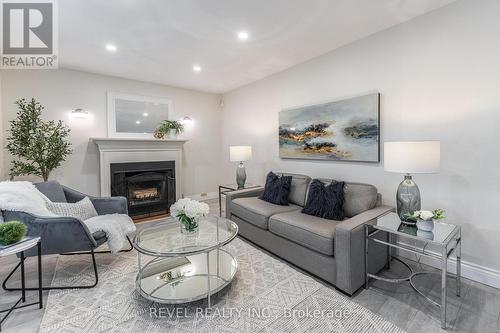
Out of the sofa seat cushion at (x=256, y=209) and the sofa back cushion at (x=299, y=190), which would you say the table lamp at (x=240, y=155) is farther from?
the sofa back cushion at (x=299, y=190)

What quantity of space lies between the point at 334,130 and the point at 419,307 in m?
2.12

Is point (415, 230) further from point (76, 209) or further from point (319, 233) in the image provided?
point (76, 209)

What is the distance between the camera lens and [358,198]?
8.50 feet

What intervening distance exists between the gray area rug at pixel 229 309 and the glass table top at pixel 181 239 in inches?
18.0

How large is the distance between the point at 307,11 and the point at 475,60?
5.31 feet

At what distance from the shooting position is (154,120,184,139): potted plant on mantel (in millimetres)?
4613

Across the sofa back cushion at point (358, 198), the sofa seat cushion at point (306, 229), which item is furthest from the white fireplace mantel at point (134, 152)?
the sofa back cushion at point (358, 198)

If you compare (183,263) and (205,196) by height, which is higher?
(205,196)

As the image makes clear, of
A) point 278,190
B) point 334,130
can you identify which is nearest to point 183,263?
point 278,190

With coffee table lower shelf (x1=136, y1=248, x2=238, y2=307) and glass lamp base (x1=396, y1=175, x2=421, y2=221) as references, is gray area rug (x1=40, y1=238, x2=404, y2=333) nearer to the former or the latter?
coffee table lower shelf (x1=136, y1=248, x2=238, y2=307)

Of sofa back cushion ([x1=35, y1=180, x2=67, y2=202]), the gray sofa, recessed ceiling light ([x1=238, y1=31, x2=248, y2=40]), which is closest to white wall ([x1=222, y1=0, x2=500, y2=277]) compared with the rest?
the gray sofa

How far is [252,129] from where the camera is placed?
4715mm

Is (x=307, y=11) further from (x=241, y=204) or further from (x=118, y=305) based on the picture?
(x=118, y=305)

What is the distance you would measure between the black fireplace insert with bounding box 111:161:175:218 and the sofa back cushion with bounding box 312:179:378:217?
3447mm
